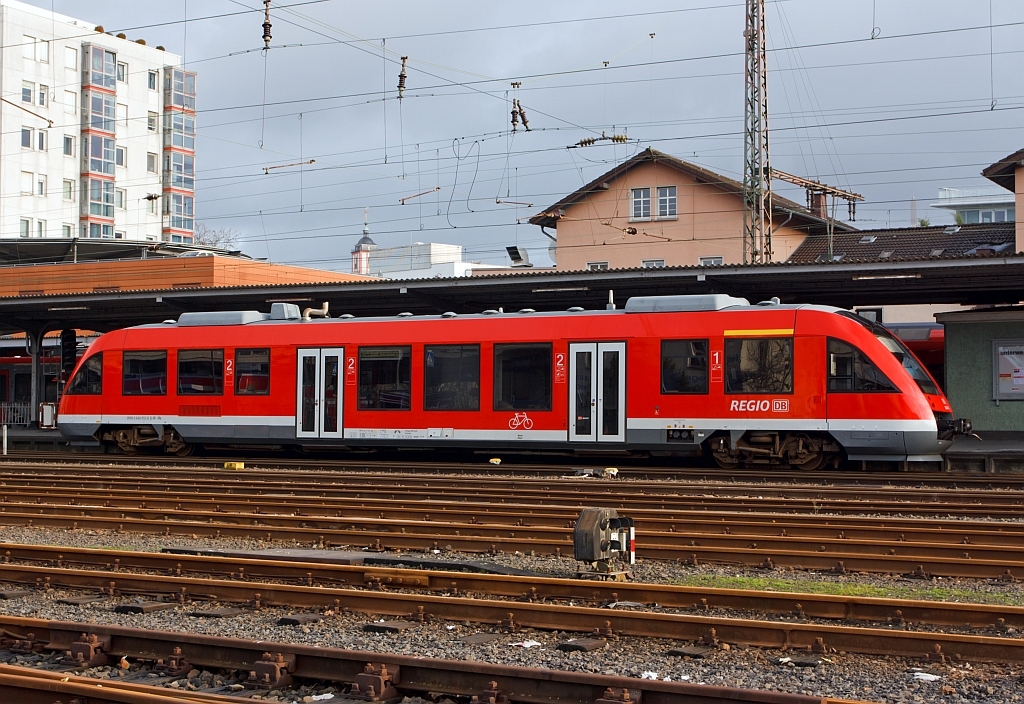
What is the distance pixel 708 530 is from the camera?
11570mm

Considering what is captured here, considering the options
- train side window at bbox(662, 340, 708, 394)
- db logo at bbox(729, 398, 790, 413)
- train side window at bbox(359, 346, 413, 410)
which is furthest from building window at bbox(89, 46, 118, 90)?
db logo at bbox(729, 398, 790, 413)

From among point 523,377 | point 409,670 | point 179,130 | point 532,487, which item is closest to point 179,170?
point 179,130

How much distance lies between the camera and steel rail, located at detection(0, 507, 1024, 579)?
9.57m

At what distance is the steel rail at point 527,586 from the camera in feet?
24.7

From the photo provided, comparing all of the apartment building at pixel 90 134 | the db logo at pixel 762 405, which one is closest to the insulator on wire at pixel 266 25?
the db logo at pixel 762 405

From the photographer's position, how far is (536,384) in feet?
64.4

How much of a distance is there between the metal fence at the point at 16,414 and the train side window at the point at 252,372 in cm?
1636

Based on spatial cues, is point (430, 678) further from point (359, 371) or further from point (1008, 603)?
point (359, 371)

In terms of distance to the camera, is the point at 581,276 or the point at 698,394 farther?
the point at 581,276

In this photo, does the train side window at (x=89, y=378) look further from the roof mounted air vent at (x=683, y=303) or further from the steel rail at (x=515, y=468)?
the roof mounted air vent at (x=683, y=303)

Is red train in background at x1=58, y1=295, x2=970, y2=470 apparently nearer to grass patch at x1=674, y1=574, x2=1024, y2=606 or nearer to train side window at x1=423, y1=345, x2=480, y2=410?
train side window at x1=423, y1=345, x2=480, y2=410

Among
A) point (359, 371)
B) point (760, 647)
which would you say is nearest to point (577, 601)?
point (760, 647)

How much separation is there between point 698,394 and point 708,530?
704 centimetres

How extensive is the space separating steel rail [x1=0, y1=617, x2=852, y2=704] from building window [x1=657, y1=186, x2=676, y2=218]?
40.7 m
